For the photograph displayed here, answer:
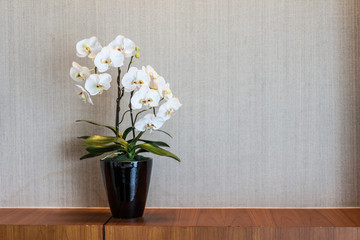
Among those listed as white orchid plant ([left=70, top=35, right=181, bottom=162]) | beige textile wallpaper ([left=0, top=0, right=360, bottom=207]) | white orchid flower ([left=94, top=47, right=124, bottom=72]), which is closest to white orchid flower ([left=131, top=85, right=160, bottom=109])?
white orchid plant ([left=70, top=35, right=181, bottom=162])

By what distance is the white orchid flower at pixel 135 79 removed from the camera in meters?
1.09

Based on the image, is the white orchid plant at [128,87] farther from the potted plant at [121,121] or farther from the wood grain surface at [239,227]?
the wood grain surface at [239,227]

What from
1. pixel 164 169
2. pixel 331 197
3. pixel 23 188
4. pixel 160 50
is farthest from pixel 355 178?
pixel 23 188

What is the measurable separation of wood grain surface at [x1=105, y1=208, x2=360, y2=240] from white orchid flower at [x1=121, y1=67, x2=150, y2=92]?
1.32 ft

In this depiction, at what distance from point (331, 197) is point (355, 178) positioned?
0.10 m

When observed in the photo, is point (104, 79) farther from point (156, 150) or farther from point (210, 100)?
point (210, 100)

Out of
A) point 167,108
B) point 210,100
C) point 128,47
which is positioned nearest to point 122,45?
point 128,47

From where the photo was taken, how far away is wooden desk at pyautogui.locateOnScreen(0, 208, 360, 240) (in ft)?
3.33

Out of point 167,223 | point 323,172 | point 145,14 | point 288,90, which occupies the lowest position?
point 167,223

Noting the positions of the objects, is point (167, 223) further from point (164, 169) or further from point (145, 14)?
point (145, 14)

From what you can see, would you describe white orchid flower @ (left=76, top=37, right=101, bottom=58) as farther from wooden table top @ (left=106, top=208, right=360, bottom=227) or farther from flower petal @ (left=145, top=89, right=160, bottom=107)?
wooden table top @ (left=106, top=208, right=360, bottom=227)

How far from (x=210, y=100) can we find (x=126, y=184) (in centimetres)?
42

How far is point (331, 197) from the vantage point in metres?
1.28

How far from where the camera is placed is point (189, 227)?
3.39 ft
